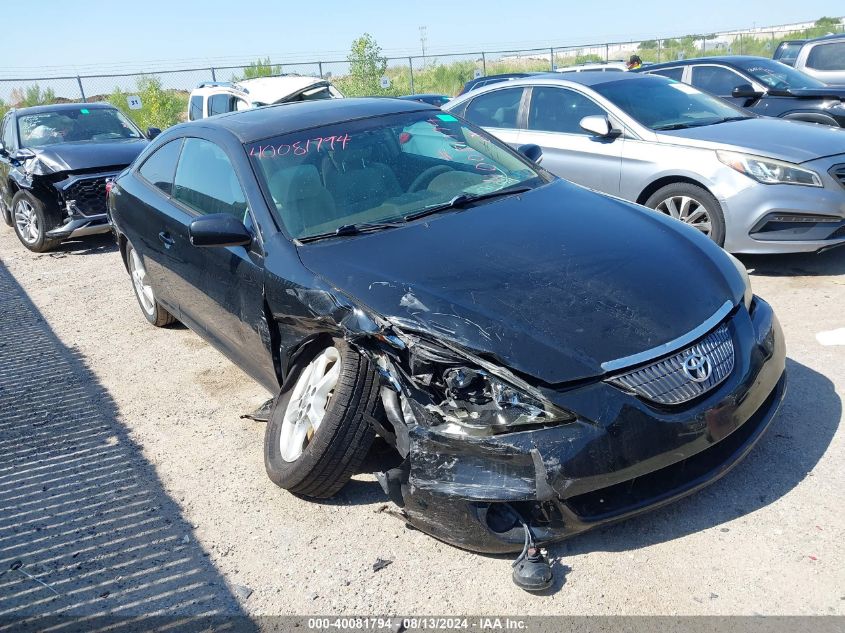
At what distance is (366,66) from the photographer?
24.7 metres

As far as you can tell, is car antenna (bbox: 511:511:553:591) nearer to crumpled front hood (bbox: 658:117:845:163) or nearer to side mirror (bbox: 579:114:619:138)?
crumpled front hood (bbox: 658:117:845:163)

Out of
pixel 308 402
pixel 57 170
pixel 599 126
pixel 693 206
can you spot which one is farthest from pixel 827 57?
pixel 308 402

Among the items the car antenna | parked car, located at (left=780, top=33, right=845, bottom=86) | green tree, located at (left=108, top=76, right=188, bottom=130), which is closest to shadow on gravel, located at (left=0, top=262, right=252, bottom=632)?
the car antenna

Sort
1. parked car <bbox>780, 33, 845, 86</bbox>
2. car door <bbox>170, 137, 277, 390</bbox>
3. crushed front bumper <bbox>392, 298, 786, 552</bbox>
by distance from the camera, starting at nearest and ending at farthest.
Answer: crushed front bumper <bbox>392, 298, 786, 552</bbox>
car door <bbox>170, 137, 277, 390</bbox>
parked car <bbox>780, 33, 845, 86</bbox>

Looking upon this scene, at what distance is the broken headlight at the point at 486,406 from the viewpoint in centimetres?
260

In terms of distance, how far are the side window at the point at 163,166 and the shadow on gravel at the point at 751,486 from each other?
11.1 ft

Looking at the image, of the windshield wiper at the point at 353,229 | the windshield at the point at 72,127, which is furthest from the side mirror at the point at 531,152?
the windshield at the point at 72,127

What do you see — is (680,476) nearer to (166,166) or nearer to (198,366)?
(198,366)

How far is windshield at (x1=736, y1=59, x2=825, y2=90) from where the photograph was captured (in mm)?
9273

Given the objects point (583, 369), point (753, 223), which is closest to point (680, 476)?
point (583, 369)

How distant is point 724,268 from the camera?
11.0 feet

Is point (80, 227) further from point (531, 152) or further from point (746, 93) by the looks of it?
point (746, 93)

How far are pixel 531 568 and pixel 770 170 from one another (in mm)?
4135

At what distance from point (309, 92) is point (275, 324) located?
11.2 m
